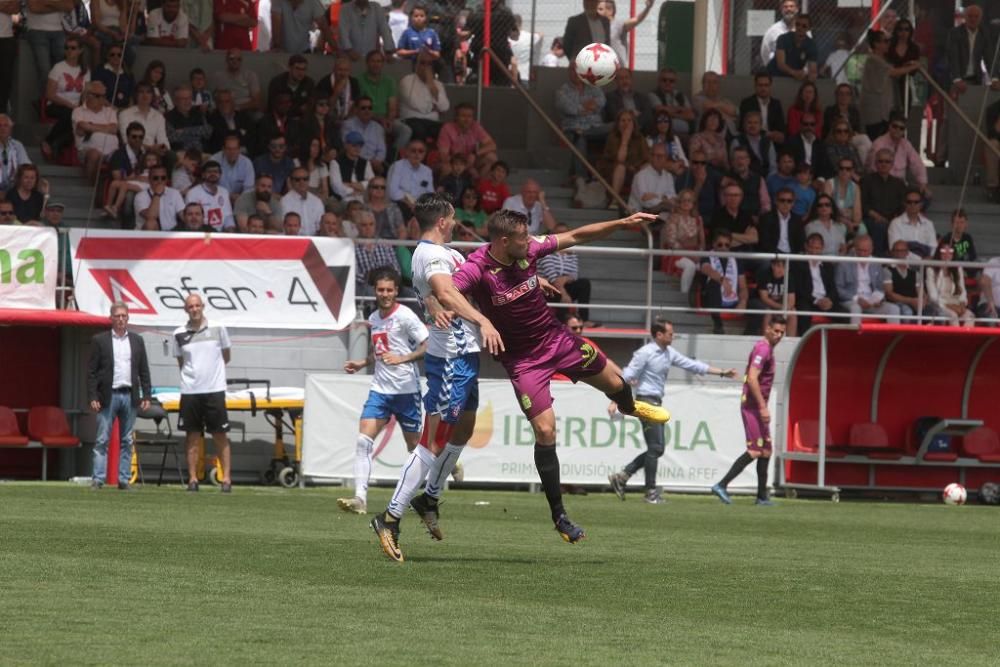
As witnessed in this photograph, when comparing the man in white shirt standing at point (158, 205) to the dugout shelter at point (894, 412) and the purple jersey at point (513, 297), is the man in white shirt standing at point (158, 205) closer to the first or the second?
the dugout shelter at point (894, 412)

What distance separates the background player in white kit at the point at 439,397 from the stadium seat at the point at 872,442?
12435mm

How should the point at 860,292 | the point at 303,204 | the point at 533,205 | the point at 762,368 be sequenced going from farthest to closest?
the point at 533,205
the point at 860,292
the point at 303,204
the point at 762,368

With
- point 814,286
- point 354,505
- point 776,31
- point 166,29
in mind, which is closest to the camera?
point 354,505

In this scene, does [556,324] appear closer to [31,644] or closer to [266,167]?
[31,644]

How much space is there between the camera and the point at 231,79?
2581cm

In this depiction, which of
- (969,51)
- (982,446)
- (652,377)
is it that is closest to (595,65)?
(652,377)

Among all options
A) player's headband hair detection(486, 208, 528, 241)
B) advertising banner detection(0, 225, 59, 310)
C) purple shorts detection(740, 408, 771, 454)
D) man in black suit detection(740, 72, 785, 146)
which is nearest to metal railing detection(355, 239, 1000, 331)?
purple shorts detection(740, 408, 771, 454)

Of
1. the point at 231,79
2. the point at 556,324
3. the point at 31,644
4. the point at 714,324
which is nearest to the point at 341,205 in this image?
the point at 231,79

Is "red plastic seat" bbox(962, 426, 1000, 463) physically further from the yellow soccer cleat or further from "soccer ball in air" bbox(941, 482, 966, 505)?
the yellow soccer cleat

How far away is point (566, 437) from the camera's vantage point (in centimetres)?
2225

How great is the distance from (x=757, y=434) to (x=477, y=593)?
11.9 metres

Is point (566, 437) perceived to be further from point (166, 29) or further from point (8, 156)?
point (166, 29)

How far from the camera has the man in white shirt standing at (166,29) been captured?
1041 inches

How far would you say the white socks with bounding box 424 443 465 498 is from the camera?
36.3 ft
